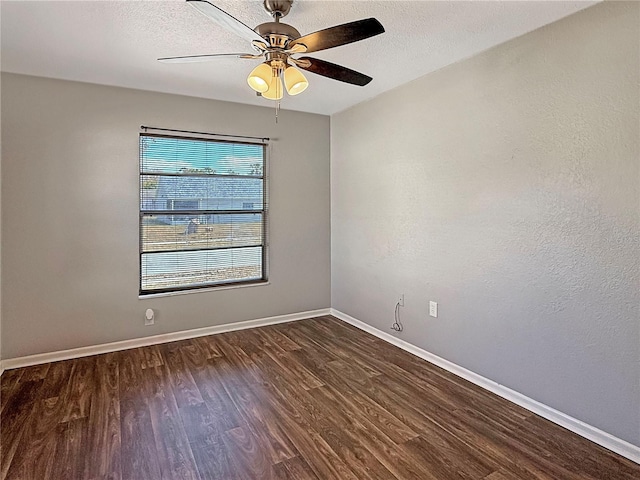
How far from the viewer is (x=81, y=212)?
11.2 feet

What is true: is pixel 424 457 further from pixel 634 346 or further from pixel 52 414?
A: pixel 52 414

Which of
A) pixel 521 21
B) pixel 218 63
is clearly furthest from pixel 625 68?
pixel 218 63

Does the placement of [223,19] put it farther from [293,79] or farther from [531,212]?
[531,212]

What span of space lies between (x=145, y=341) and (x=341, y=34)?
10.8 feet

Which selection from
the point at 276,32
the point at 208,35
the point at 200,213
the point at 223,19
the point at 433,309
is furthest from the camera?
the point at 200,213

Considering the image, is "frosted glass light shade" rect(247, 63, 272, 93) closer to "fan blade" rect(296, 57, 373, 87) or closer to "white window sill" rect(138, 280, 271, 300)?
"fan blade" rect(296, 57, 373, 87)

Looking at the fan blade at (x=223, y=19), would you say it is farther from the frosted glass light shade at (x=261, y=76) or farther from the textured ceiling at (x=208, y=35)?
the textured ceiling at (x=208, y=35)

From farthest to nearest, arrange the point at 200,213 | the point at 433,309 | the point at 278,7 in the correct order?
the point at 200,213
the point at 433,309
the point at 278,7

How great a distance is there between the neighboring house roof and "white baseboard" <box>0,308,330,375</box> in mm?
1396

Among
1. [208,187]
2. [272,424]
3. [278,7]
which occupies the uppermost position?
[278,7]

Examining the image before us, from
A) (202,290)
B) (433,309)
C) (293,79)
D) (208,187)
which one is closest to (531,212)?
(433,309)

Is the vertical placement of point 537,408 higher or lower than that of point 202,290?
lower

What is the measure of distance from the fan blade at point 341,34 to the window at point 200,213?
7.49ft

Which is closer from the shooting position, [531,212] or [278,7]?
[278,7]
